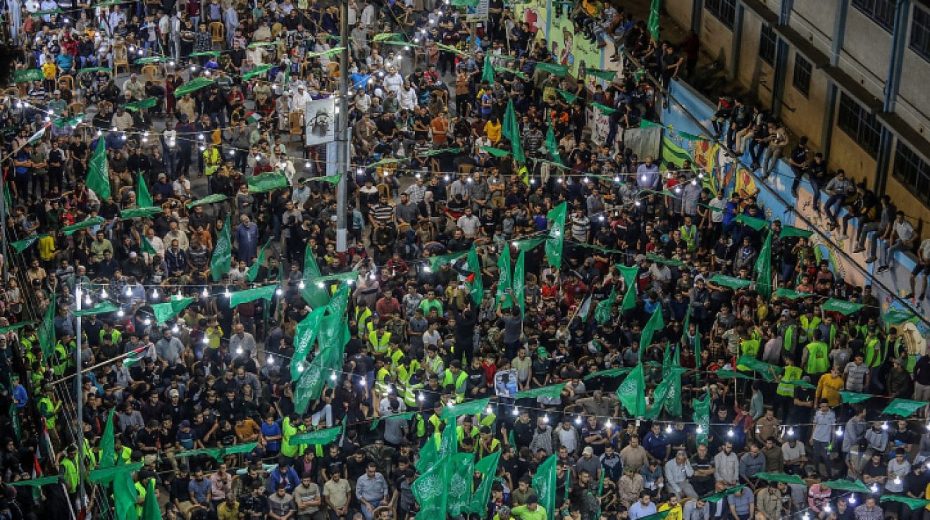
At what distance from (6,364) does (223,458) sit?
4769mm

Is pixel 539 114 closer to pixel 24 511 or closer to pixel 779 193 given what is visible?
pixel 779 193

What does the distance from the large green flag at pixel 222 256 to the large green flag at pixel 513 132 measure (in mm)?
7466

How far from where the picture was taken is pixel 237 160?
48.5 m

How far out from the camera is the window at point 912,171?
4266 cm

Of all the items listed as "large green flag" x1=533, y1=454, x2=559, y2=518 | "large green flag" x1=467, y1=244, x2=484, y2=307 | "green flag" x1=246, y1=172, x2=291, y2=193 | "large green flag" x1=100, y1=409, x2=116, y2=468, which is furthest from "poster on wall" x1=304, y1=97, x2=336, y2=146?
"large green flag" x1=533, y1=454, x2=559, y2=518

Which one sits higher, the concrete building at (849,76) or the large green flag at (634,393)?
the concrete building at (849,76)

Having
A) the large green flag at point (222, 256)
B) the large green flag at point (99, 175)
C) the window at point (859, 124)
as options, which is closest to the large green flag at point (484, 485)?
the large green flag at point (222, 256)

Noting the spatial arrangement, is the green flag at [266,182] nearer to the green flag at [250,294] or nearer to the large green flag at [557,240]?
the green flag at [250,294]

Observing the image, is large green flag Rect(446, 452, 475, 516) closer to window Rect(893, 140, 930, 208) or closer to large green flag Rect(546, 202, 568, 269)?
large green flag Rect(546, 202, 568, 269)

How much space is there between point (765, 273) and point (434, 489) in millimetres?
9991

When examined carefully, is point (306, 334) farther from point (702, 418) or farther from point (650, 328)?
point (702, 418)

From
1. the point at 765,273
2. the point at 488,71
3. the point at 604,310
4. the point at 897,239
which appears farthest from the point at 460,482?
the point at 488,71

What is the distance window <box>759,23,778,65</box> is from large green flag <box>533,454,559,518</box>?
56.9ft

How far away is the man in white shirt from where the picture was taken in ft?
138
